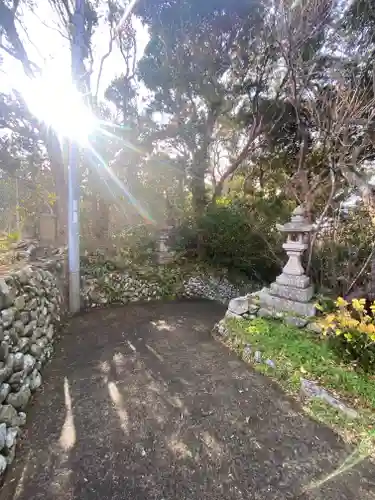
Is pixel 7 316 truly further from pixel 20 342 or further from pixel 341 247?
pixel 341 247

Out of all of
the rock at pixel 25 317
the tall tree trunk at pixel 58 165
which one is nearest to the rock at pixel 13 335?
the rock at pixel 25 317

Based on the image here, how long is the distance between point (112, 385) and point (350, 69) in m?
6.69

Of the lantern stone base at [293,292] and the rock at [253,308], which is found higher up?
the lantern stone base at [293,292]

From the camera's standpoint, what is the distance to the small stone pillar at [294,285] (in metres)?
3.73

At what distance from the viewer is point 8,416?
1900mm

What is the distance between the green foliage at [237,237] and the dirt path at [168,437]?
12.3 feet

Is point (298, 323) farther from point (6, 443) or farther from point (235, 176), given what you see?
point (235, 176)

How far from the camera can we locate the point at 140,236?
262 inches

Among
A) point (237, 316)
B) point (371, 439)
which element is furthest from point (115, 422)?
point (237, 316)

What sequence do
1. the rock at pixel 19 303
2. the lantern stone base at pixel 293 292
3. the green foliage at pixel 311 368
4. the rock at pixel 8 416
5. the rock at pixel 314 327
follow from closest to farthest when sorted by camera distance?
the rock at pixel 8 416 → the green foliage at pixel 311 368 → the rock at pixel 19 303 → the rock at pixel 314 327 → the lantern stone base at pixel 293 292

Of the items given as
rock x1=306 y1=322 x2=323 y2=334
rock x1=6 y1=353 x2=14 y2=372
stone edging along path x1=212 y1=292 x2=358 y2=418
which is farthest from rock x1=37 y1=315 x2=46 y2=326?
rock x1=306 y1=322 x2=323 y2=334

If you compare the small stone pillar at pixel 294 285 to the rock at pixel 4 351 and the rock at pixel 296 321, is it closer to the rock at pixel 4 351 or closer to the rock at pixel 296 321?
the rock at pixel 296 321

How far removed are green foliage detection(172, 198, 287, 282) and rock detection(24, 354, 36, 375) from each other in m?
4.68

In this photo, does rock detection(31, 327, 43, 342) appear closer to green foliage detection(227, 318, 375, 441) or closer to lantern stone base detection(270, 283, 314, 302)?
green foliage detection(227, 318, 375, 441)
